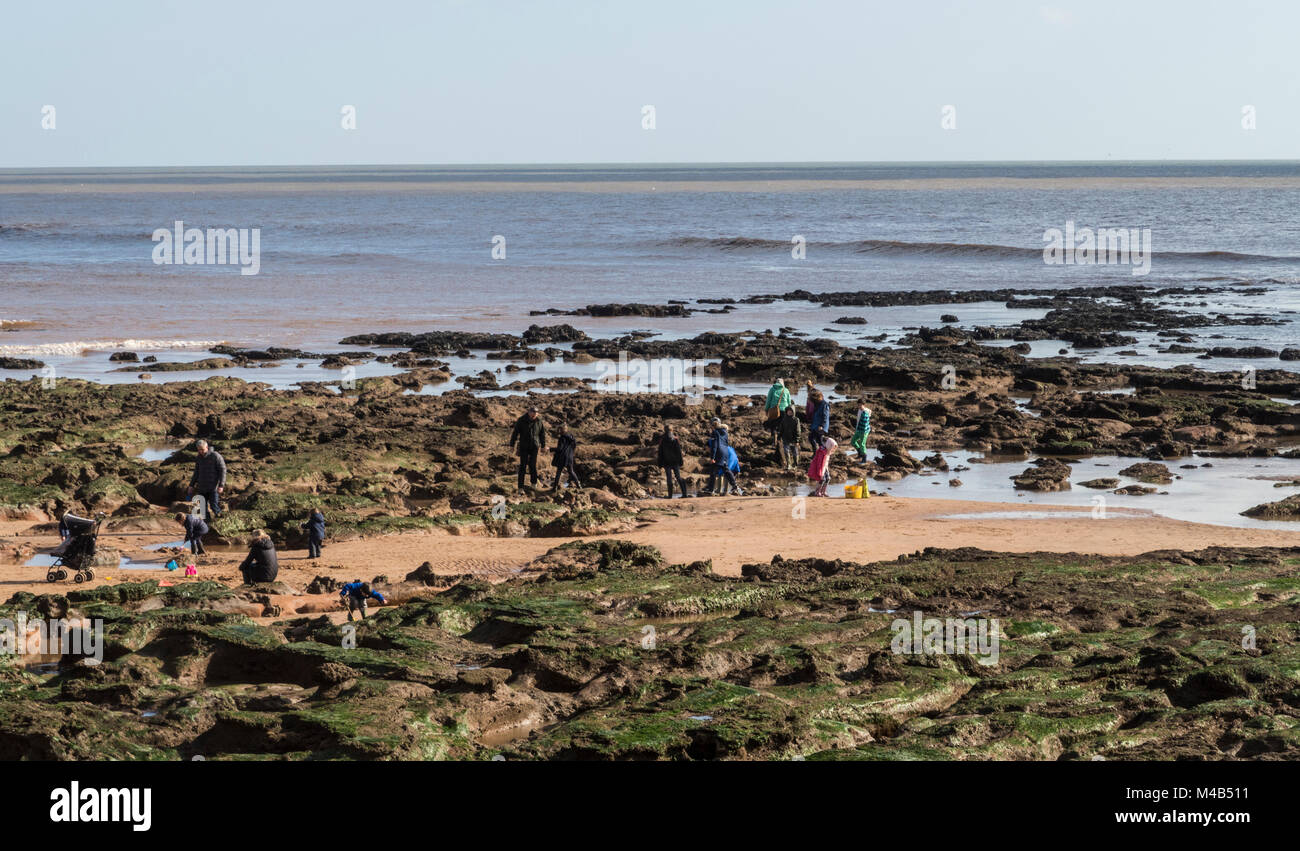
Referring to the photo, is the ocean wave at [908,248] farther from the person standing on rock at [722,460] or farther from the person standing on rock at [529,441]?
the person standing on rock at [529,441]

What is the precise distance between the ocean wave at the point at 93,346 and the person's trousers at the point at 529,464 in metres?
20.2

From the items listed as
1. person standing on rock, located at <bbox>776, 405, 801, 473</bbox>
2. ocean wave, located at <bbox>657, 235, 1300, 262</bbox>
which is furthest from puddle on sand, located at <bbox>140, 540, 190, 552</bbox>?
ocean wave, located at <bbox>657, 235, 1300, 262</bbox>

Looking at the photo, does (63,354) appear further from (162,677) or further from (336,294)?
(162,677)

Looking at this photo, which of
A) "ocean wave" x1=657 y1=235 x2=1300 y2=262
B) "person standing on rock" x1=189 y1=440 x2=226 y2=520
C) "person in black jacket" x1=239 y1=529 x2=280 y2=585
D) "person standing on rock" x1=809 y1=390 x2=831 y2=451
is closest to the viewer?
"person in black jacket" x1=239 y1=529 x2=280 y2=585

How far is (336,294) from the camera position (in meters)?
53.8

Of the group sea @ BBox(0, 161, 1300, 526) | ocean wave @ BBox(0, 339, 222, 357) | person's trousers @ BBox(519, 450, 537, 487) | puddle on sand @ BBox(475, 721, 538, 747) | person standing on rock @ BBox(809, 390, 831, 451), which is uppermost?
sea @ BBox(0, 161, 1300, 526)

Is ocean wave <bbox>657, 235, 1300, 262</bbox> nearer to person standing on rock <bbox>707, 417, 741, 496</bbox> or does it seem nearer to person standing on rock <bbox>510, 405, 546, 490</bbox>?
person standing on rock <bbox>707, 417, 741, 496</bbox>

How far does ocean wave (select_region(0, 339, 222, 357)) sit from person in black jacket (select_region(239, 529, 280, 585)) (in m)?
24.5

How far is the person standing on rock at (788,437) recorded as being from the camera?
2138 cm

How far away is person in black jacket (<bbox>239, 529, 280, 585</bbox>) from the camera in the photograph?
14062mm

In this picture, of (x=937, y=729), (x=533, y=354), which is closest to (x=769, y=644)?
(x=937, y=729)
